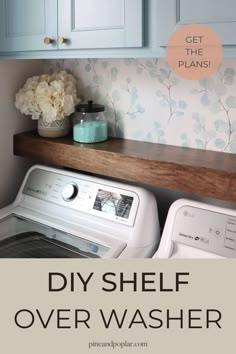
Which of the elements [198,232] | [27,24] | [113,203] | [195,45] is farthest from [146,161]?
[27,24]

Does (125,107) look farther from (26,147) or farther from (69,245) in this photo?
(69,245)

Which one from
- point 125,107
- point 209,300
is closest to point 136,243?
point 209,300

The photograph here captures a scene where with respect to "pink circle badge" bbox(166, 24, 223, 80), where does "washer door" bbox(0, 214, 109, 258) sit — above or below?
below

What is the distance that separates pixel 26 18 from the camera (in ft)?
4.86

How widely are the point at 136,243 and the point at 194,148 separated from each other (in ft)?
1.40

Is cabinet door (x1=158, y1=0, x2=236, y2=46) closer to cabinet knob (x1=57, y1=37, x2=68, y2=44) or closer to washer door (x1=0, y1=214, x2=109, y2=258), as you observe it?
cabinet knob (x1=57, y1=37, x2=68, y2=44)

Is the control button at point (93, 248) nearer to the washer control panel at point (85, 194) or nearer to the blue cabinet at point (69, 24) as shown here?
the washer control panel at point (85, 194)

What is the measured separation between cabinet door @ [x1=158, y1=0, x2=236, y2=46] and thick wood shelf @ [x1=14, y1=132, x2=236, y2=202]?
0.40 meters

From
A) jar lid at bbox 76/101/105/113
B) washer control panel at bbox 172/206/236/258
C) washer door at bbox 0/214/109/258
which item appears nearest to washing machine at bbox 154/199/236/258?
washer control panel at bbox 172/206/236/258

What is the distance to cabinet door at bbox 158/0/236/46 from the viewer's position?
1.10 metres

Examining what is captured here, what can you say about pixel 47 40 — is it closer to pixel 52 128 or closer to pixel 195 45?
pixel 52 128

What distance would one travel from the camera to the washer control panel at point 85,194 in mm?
1471

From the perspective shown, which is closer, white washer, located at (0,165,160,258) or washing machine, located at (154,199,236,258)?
washing machine, located at (154,199,236,258)

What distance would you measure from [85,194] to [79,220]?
10 centimetres
